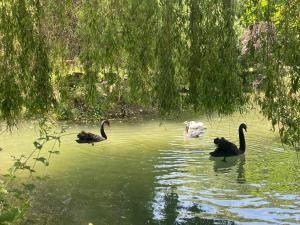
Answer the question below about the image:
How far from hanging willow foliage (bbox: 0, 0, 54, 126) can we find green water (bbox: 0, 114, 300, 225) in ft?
8.43

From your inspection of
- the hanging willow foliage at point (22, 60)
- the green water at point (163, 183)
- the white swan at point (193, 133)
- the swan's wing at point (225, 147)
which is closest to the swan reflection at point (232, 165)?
the green water at point (163, 183)

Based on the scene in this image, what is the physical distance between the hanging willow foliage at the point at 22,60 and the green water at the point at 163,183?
8.43ft

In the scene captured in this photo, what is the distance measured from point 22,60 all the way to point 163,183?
204 inches

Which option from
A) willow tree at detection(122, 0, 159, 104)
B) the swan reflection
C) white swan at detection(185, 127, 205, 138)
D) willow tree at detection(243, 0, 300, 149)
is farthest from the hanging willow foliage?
white swan at detection(185, 127, 205, 138)

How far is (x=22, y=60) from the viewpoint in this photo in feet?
16.8

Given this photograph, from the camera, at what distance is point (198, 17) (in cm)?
529

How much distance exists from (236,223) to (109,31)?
353 cm

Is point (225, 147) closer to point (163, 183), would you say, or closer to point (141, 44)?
point (163, 183)

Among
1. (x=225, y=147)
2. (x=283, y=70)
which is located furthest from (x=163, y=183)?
(x=283, y=70)

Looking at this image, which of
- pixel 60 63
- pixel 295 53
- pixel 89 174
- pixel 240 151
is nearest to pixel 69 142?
pixel 89 174

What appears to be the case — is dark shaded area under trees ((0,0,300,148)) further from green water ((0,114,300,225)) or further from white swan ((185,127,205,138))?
white swan ((185,127,205,138))

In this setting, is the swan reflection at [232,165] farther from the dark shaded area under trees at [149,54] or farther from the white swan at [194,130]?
the dark shaded area under trees at [149,54]

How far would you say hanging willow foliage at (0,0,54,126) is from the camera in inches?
198

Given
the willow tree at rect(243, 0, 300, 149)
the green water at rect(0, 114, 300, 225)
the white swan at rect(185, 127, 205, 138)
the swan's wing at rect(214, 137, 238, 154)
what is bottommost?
the green water at rect(0, 114, 300, 225)
